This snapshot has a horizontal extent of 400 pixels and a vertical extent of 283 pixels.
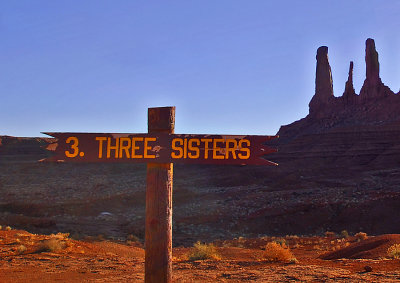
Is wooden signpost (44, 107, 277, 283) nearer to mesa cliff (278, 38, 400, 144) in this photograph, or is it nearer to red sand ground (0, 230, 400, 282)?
red sand ground (0, 230, 400, 282)

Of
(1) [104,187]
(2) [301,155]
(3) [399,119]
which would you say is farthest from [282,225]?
(3) [399,119]

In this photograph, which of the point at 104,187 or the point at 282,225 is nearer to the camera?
the point at 282,225

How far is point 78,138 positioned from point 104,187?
39877 mm

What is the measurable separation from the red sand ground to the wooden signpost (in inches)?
117

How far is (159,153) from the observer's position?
514 cm

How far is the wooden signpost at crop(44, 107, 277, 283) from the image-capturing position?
201 inches

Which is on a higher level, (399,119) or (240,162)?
(399,119)

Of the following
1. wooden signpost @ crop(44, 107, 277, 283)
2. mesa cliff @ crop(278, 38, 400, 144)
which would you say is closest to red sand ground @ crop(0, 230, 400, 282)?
wooden signpost @ crop(44, 107, 277, 283)

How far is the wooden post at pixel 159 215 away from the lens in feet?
16.9

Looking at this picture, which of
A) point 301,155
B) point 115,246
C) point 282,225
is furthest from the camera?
point 301,155

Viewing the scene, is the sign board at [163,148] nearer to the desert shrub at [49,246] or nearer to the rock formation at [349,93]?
the desert shrub at [49,246]

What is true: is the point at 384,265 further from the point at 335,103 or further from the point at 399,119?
the point at 335,103

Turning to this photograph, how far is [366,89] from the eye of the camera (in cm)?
7725

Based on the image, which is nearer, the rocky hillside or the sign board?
the sign board
